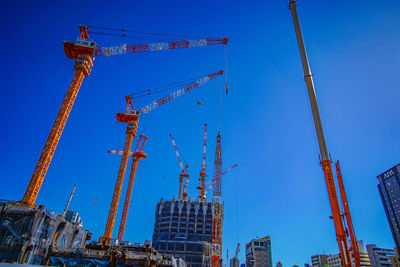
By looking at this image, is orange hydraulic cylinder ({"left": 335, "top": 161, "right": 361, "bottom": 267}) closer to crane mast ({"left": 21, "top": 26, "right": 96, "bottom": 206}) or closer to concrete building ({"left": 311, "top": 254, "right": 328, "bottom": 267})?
crane mast ({"left": 21, "top": 26, "right": 96, "bottom": 206})

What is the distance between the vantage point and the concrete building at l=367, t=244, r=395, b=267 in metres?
122

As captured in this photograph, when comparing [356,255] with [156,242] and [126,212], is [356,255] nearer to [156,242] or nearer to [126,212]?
[126,212]

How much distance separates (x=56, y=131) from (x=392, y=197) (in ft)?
500

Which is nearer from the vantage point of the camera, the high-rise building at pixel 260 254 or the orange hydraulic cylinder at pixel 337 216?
the orange hydraulic cylinder at pixel 337 216

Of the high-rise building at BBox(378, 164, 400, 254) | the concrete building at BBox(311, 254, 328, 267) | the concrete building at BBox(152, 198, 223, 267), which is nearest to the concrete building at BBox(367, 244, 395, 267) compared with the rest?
the high-rise building at BBox(378, 164, 400, 254)

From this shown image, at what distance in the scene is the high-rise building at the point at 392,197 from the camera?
12306cm

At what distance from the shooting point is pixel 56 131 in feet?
165

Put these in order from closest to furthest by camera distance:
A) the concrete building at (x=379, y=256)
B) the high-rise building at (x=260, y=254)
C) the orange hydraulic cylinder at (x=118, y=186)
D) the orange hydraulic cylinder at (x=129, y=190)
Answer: the orange hydraulic cylinder at (x=118, y=186) < the orange hydraulic cylinder at (x=129, y=190) < the concrete building at (x=379, y=256) < the high-rise building at (x=260, y=254)

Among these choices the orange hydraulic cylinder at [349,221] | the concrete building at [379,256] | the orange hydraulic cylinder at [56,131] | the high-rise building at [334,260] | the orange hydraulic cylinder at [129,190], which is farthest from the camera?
the high-rise building at [334,260]

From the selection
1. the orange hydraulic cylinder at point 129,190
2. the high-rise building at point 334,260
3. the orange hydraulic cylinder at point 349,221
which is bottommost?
the orange hydraulic cylinder at point 349,221

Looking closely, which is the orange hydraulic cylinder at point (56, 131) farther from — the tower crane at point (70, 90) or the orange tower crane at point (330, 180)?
the orange tower crane at point (330, 180)

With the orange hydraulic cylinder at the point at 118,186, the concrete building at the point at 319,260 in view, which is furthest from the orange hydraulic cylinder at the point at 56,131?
the concrete building at the point at 319,260

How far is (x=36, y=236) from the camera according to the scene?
38219 millimetres

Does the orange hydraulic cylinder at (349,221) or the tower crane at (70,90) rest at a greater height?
the tower crane at (70,90)
